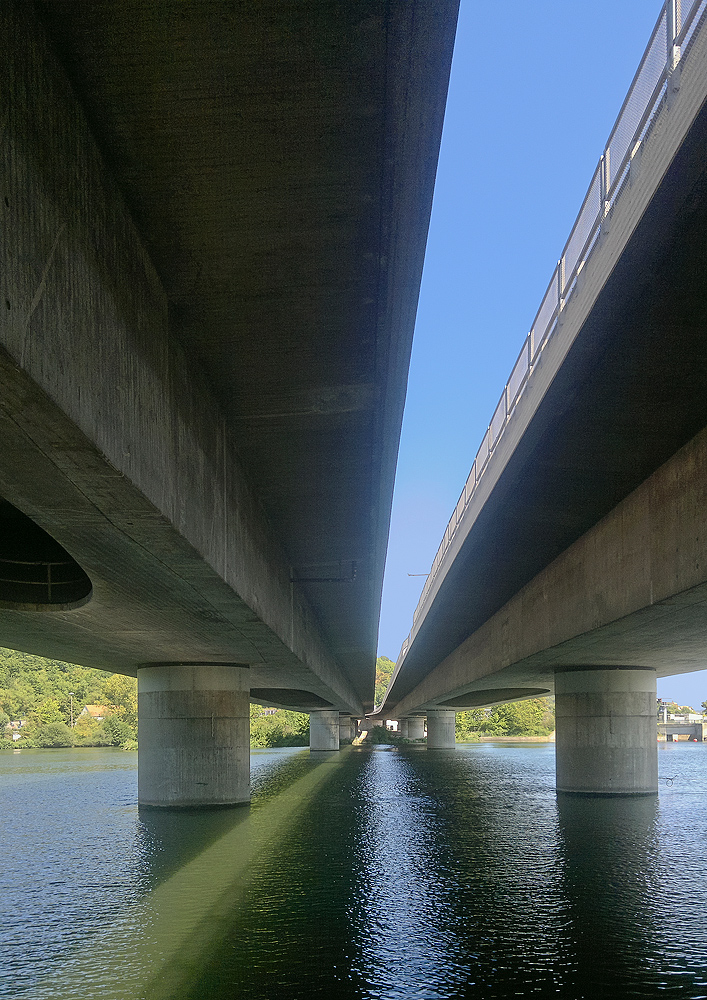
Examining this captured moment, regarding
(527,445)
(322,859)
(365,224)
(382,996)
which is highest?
(365,224)

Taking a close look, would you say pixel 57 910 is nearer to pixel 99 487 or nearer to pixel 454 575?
pixel 99 487

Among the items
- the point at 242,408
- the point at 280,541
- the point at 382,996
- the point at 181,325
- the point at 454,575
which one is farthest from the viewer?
the point at 454,575

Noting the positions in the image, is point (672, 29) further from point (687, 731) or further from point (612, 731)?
point (687, 731)

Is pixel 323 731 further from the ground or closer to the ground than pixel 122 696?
further from the ground

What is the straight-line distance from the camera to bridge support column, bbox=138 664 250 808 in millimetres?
27859

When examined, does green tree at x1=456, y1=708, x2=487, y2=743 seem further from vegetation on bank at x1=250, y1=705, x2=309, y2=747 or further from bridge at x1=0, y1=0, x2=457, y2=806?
bridge at x1=0, y1=0, x2=457, y2=806

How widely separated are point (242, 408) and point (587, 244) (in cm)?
434

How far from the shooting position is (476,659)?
3375 cm

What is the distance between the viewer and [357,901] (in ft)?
48.3

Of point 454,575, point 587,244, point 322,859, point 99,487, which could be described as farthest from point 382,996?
point 454,575

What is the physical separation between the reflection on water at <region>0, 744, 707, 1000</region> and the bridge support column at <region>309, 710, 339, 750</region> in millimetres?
49147

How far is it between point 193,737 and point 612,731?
1388cm

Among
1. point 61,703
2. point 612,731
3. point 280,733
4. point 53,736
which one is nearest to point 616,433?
point 612,731

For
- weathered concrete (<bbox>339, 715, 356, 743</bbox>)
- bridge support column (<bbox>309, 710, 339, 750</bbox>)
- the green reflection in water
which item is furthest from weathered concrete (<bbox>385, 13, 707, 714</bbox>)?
weathered concrete (<bbox>339, 715, 356, 743</bbox>)
